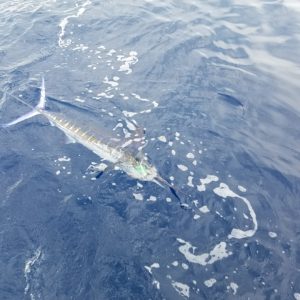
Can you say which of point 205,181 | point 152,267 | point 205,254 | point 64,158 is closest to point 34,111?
point 64,158

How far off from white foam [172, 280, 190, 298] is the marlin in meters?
1.87

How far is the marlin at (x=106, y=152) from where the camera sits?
866cm

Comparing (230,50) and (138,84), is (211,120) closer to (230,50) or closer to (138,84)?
(138,84)

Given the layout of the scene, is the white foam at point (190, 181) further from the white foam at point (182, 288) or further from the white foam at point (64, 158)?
the white foam at point (64, 158)

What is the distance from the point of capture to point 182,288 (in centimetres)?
684

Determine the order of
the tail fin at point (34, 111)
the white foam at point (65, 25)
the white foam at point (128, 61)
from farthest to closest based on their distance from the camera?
1. the white foam at point (65, 25)
2. the white foam at point (128, 61)
3. the tail fin at point (34, 111)

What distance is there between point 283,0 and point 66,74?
11761mm

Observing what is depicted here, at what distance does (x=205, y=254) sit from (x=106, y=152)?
355cm

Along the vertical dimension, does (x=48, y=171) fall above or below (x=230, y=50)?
below

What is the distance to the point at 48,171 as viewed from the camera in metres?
9.37

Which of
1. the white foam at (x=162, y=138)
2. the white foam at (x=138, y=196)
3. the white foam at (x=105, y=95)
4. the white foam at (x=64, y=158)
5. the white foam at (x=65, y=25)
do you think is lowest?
the white foam at (x=64, y=158)

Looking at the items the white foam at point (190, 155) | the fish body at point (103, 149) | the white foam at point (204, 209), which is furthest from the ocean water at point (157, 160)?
the fish body at point (103, 149)

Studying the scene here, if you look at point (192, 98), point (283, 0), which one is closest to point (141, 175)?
point (192, 98)

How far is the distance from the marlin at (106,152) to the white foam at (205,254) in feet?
3.50
